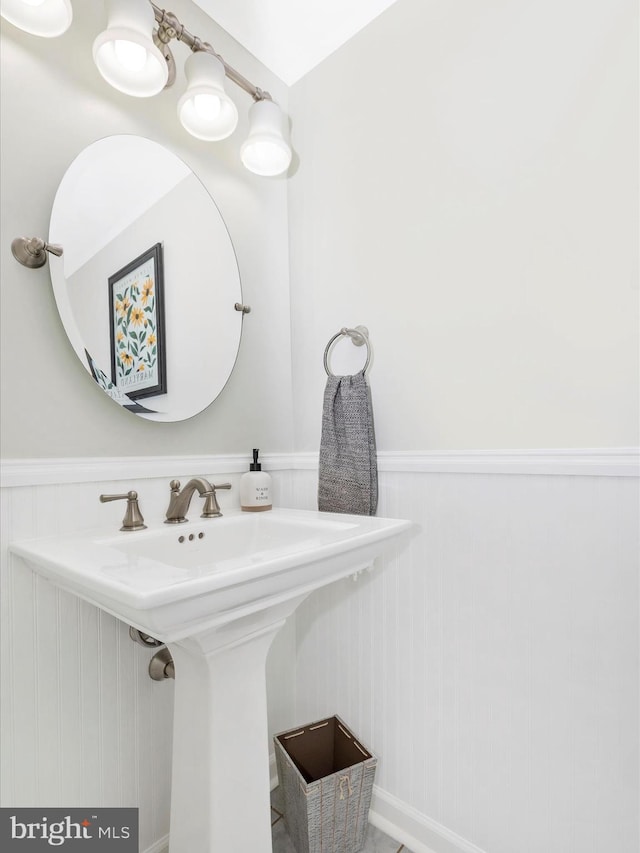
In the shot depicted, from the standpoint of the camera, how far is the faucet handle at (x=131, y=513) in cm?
106

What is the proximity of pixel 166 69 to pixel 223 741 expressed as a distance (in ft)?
4.81

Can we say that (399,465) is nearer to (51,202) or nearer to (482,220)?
(482,220)

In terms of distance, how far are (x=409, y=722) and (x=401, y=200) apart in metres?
1.40

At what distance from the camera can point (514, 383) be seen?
42.6 inches

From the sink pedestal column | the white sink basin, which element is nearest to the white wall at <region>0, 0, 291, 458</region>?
the white sink basin

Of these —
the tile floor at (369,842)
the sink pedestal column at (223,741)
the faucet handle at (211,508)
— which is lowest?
the tile floor at (369,842)

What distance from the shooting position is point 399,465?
4.19 feet

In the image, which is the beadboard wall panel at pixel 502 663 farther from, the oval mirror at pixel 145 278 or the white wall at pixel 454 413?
the oval mirror at pixel 145 278

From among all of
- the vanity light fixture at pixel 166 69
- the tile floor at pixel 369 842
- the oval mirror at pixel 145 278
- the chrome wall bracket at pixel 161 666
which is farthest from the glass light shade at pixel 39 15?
the tile floor at pixel 369 842

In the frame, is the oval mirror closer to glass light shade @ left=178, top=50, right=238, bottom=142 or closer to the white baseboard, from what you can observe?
glass light shade @ left=178, top=50, right=238, bottom=142

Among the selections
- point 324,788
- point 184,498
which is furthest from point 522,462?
point 324,788

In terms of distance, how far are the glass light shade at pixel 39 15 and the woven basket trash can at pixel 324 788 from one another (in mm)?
1740

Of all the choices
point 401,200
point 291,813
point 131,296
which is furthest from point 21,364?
point 291,813

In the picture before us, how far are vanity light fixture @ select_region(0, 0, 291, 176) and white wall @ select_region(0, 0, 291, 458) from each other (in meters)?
0.07
